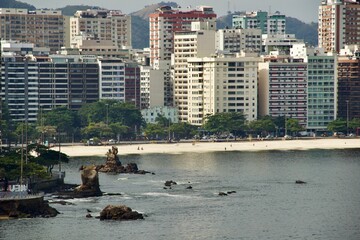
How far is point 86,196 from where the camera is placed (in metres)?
158

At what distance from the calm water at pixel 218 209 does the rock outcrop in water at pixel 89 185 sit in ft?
5.94

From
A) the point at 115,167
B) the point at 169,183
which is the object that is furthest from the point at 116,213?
the point at 115,167

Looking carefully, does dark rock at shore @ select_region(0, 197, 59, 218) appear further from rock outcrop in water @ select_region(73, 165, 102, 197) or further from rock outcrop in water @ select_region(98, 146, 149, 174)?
rock outcrop in water @ select_region(98, 146, 149, 174)

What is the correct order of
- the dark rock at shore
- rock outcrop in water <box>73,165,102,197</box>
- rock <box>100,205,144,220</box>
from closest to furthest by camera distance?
the dark rock at shore, rock <box>100,205,144,220</box>, rock outcrop in water <box>73,165,102,197</box>

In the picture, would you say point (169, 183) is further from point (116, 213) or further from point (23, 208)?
point (23, 208)

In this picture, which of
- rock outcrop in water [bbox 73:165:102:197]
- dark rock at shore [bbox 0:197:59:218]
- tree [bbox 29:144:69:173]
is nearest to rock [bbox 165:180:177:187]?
tree [bbox 29:144:69:173]

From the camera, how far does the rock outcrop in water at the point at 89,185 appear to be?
158 metres

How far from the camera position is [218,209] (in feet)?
491

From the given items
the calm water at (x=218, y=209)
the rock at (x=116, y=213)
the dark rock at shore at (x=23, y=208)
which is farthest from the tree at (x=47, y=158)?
the rock at (x=116, y=213)

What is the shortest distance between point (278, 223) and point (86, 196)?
93.6 ft

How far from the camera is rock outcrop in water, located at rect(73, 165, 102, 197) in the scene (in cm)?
15800

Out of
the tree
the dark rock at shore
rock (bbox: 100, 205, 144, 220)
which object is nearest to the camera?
the dark rock at shore

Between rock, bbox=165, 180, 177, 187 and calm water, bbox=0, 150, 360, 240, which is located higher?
rock, bbox=165, 180, 177, 187

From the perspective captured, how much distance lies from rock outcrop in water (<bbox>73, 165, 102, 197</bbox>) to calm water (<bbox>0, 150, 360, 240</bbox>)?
1810 millimetres
